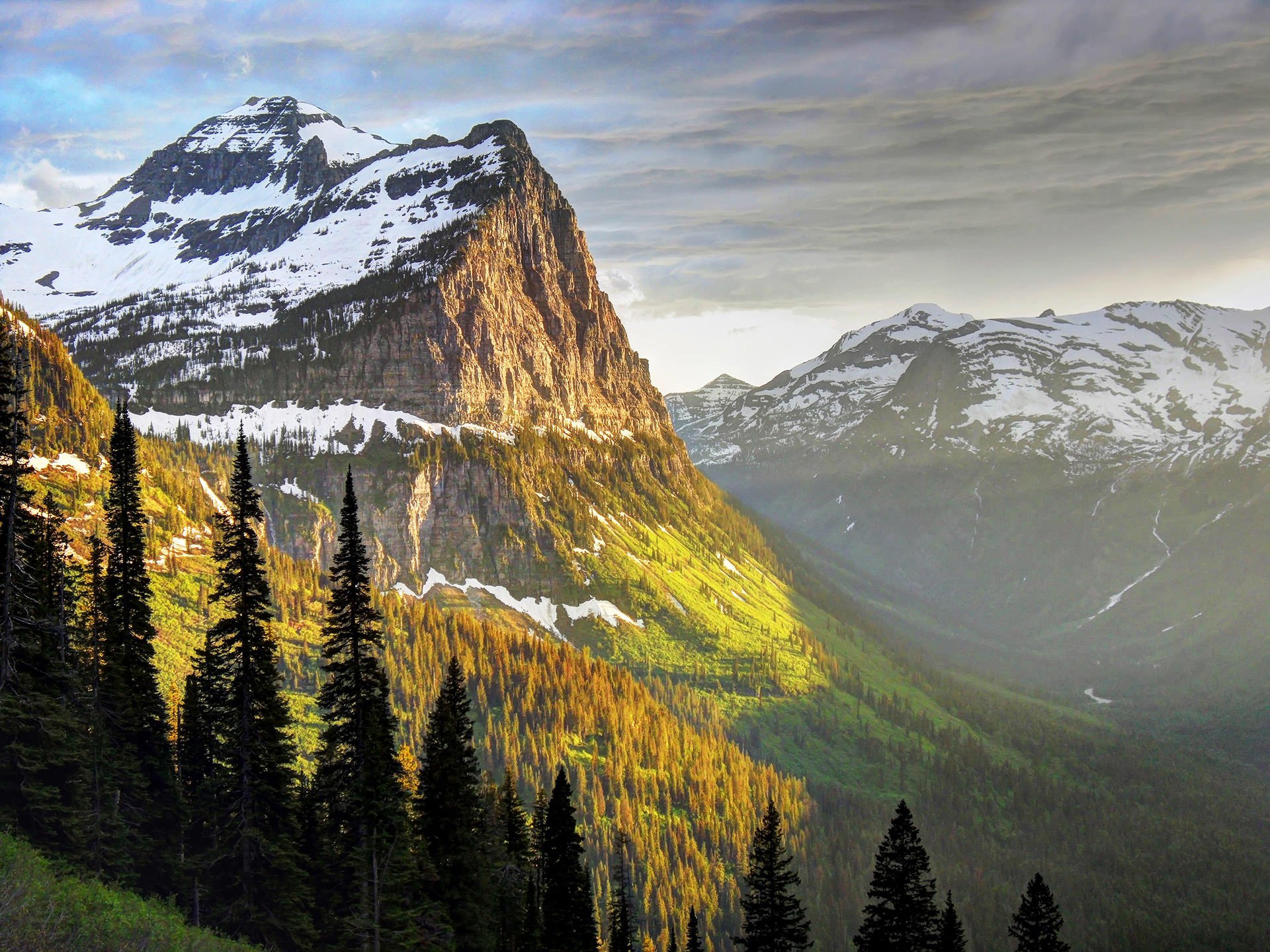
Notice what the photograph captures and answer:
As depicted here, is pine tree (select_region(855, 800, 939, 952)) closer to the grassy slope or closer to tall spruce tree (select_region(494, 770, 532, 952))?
tall spruce tree (select_region(494, 770, 532, 952))

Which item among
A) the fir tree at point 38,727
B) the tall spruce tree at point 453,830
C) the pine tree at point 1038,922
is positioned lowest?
the pine tree at point 1038,922

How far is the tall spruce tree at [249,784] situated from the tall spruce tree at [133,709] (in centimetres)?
330

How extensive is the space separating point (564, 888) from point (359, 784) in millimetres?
17987

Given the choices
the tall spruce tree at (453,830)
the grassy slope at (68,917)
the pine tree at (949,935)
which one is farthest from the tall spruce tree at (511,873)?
the grassy slope at (68,917)

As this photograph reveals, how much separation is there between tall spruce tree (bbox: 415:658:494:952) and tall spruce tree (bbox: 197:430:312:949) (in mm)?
7886

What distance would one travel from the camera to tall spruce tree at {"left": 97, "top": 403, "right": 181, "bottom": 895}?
180 ft

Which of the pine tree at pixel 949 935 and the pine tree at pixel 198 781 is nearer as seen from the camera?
the pine tree at pixel 198 781

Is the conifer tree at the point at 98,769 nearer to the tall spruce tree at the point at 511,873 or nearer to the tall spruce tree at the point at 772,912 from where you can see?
the tall spruce tree at the point at 511,873

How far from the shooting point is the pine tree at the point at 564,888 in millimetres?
65062

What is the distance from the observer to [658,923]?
521 feet

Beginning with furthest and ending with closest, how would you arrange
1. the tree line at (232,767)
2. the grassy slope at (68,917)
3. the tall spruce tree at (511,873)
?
the tall spruce tree at (511,873), the tree line at (232,767), the grassy slope at (68,917)

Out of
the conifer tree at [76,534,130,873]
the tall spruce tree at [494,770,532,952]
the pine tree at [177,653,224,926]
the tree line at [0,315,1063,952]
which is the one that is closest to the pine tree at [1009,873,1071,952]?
the tree line at [0,315,1063,952]

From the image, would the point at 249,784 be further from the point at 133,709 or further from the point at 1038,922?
the point at 1038,922

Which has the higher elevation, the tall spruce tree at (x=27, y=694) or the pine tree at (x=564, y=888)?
the tall spruce tree at (x=27, y=694)
